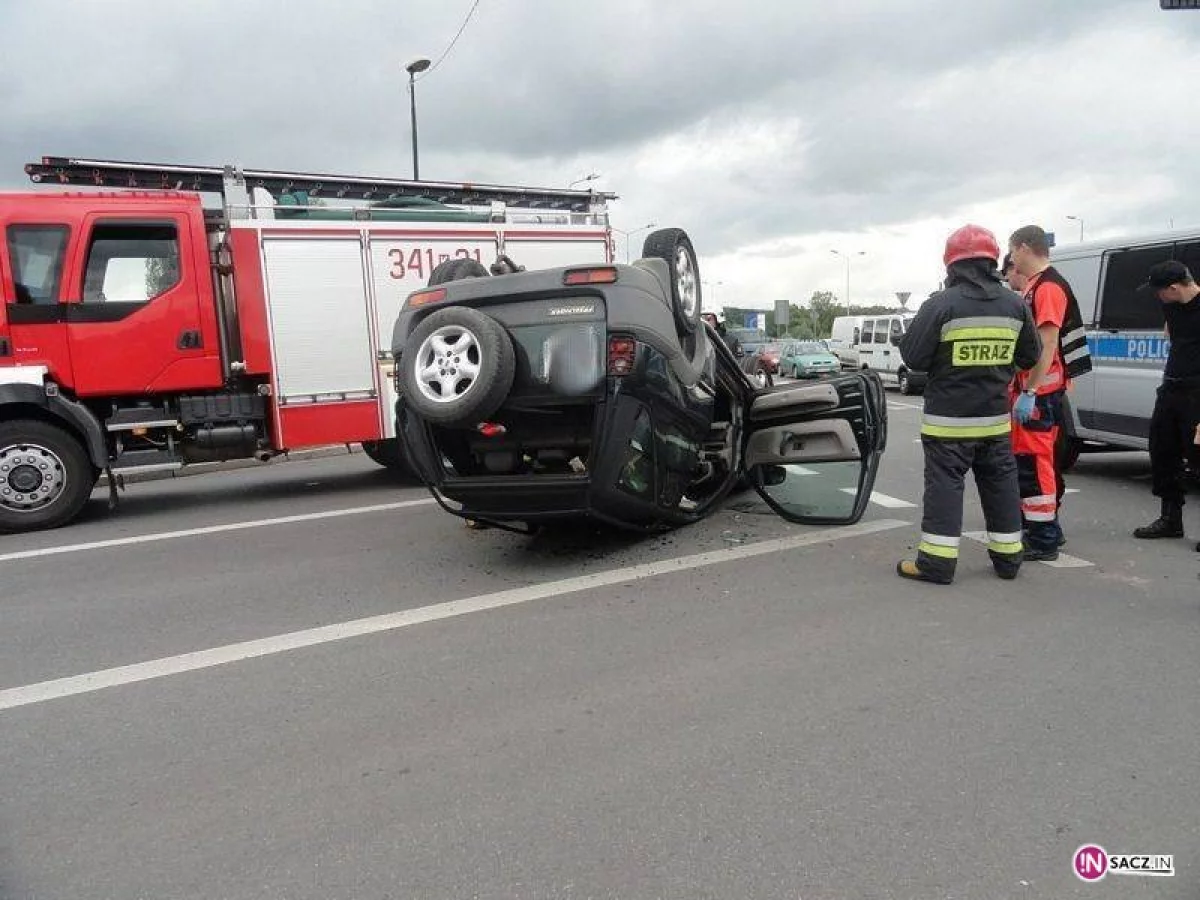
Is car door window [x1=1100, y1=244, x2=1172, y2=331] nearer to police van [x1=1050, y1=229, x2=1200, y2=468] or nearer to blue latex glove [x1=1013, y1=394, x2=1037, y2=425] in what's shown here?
police van [x1=1050, y1=229, x2=1200, y2=468]

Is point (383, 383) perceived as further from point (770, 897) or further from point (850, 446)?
point (770, 897)

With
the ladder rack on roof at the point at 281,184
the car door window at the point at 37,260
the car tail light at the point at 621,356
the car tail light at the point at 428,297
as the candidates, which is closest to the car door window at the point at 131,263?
the car door window at the point at 37,260

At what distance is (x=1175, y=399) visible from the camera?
5.39 metres

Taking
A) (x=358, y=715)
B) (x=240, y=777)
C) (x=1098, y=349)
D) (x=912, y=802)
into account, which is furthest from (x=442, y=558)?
(x=1098, y=349)

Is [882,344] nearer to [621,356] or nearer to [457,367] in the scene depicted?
[621,356]

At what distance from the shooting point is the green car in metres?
27.1

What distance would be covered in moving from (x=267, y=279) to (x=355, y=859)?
20.3 ft

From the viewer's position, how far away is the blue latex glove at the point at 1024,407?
15.6 feet

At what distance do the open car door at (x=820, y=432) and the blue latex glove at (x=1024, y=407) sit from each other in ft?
3.30

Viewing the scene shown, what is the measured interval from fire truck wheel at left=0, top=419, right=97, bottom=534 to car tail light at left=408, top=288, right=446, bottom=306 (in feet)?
12.8

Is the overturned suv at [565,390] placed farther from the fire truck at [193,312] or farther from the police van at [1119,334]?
the police van at [1119,334]

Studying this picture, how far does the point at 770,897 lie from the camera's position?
212cm

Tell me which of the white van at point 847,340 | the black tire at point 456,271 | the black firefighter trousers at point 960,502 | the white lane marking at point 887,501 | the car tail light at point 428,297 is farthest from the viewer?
the white van at point 847,340

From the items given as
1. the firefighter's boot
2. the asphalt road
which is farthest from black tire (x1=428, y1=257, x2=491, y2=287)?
the firefighter's boot
